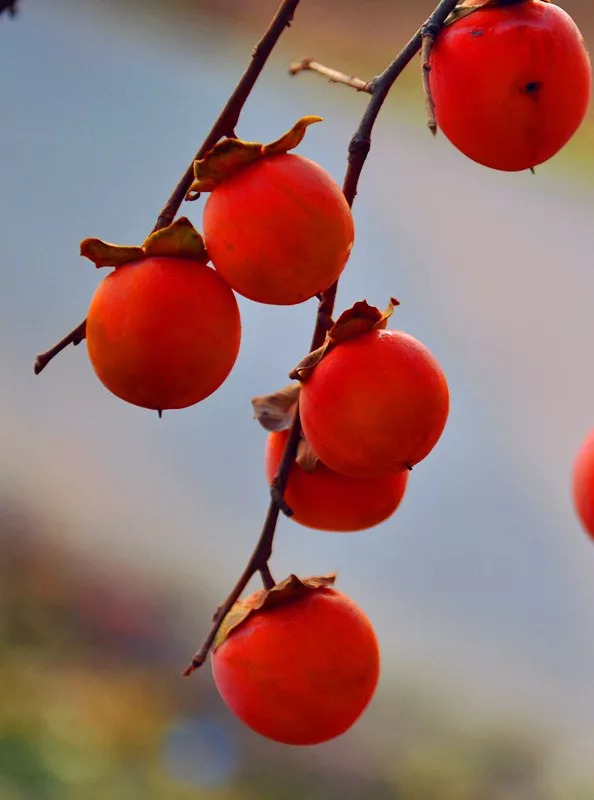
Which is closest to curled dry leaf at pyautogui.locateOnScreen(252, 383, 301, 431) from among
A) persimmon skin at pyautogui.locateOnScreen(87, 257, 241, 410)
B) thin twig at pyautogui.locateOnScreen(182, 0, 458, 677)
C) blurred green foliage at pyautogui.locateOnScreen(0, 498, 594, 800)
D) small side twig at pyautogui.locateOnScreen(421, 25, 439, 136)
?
thin twig at pyautogui.locateOnScreen(182, 0, 458, 677)

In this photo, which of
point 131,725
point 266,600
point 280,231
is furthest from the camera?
point 131,725

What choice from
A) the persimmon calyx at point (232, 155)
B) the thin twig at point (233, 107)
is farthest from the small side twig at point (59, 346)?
the persimmon calyx at point (232, 155)

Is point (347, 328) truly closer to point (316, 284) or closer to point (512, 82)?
point (316, 284)

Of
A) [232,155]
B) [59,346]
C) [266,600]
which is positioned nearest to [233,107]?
[232,155]

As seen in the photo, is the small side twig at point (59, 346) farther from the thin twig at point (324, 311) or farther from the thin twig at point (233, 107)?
the thin twig at point (324, 311)

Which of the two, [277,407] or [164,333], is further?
[277,407]

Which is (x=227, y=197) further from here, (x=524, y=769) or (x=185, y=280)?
(x=524, y=769)

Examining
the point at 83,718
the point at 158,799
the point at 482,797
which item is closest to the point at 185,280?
the point at 83,718
